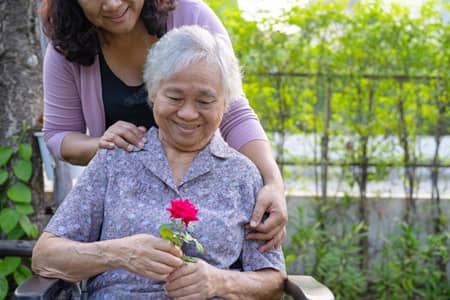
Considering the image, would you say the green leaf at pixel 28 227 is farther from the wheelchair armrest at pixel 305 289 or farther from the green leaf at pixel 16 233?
the wheelchair armrest at pixel 305 289

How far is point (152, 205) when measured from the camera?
8.95 ft

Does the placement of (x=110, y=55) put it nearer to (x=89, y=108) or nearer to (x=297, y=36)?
(x=89, y=108)

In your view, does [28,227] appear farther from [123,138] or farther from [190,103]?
[190,103]

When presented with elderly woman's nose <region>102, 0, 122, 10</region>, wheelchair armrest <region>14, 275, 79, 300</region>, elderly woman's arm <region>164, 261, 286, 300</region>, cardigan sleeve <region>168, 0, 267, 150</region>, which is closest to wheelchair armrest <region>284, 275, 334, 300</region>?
elderly woman's arm <region>164, 261, 286, 300</region>

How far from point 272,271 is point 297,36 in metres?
2.43

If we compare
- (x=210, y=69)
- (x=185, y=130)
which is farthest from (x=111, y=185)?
(x=210, y=69)

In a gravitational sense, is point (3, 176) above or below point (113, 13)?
below

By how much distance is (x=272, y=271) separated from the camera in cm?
278

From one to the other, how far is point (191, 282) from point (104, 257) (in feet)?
0.97

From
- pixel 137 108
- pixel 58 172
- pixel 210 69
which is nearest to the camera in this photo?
pixel 210 69

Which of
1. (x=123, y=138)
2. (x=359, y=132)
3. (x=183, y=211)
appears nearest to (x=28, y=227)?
(x=123, y=138)

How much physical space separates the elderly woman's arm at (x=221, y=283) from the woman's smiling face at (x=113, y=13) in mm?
Result: 909

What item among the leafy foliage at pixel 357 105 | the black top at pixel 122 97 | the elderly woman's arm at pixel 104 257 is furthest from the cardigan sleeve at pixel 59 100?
the leafy foliage at pixel 357 105

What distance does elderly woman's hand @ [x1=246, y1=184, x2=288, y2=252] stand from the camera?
2.73 meters
